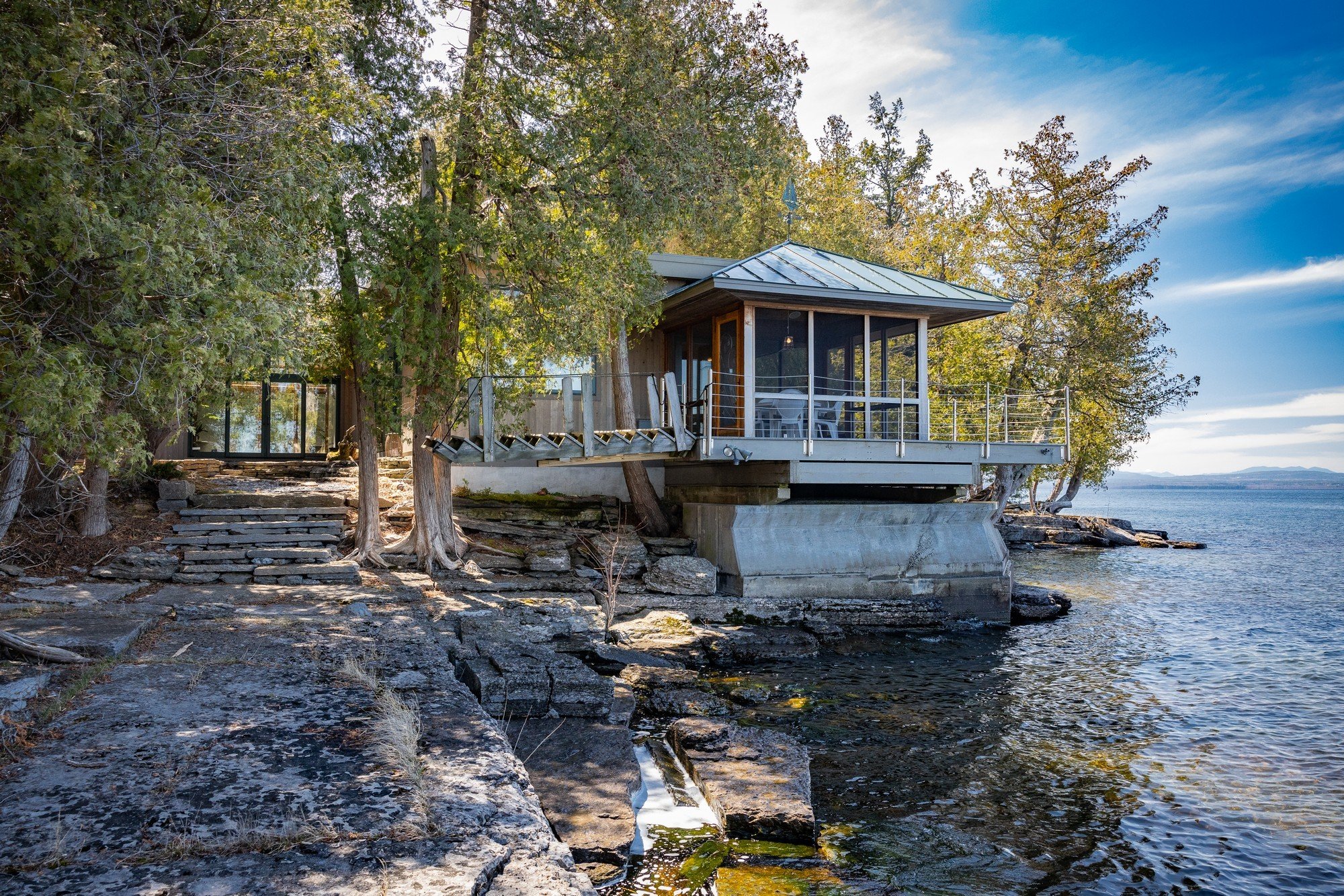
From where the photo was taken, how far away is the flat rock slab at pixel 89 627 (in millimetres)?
5551

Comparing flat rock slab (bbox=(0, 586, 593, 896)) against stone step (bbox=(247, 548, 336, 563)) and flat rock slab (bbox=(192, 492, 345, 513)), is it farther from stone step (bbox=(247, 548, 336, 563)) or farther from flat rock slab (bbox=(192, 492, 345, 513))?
flat rock slab (bbox=(192, 492, 345, 513))

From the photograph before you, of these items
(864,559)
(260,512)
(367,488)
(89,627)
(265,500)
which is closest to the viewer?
(89,627)

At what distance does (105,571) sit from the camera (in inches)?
401

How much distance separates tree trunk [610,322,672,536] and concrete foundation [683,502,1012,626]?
0.96 metres

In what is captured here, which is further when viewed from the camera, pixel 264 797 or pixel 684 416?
pixel 684 416

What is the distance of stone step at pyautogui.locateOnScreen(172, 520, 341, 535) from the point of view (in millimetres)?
11930

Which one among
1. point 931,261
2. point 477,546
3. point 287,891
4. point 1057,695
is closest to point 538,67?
point 477,546

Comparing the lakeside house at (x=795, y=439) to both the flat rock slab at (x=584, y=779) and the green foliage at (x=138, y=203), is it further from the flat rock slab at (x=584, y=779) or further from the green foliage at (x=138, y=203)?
the flat rock slab at (x=584, y=779)

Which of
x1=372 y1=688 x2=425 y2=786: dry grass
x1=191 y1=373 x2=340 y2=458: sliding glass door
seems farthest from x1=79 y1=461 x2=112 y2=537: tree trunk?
x1=372 y1=688 x2=425 y2=786: dry grass

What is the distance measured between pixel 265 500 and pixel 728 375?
7.71 meters

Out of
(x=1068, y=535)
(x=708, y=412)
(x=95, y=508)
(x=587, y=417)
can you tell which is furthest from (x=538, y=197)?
(x=1068, y=535)

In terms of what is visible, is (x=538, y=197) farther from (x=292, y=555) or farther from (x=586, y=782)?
(x=586, y=782)

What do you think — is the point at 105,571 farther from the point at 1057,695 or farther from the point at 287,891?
the point at 1057,695

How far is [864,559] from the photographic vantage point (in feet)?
45.4
